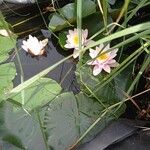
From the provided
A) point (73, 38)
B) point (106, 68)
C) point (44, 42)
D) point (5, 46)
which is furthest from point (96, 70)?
point (5, 46)

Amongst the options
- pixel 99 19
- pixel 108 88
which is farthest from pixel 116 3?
pixel 108 88

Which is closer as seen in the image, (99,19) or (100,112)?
(100,112)

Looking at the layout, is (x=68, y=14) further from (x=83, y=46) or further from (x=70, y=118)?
(x=70, y=118)

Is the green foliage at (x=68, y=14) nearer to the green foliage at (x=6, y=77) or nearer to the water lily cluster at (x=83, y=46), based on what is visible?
the water lily cluster at (x=83, y=46)

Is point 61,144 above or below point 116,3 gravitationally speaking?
below

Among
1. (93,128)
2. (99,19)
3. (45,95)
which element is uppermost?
(99,19)

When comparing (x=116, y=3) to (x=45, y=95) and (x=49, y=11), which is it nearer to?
(x=49, y=11)

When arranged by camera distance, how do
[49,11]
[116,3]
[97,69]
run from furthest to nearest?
[49,11] → [116,3] → [97,69]

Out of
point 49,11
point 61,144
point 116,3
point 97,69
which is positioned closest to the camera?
point 61,144
